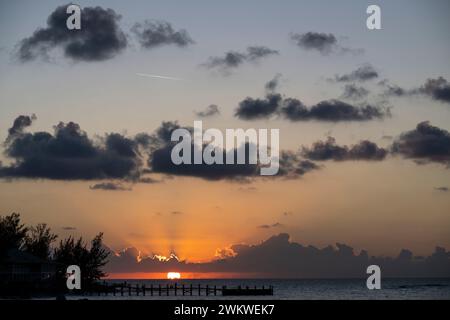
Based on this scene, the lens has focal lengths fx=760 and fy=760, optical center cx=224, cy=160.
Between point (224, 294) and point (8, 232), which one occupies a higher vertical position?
point (8, 232)

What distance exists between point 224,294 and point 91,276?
24521 millimetres
